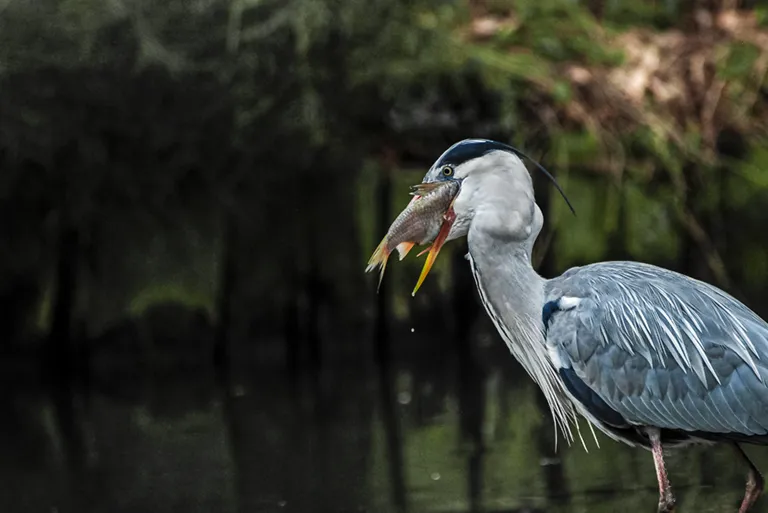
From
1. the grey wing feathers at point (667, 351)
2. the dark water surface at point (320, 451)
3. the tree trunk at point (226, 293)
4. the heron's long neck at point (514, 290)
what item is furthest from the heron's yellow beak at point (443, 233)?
the tree trunk at point (226, 293)

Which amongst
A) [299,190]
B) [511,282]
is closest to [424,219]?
[511,282]

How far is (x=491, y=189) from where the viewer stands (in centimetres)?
556

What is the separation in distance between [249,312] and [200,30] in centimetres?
203

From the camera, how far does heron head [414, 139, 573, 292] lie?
554cm

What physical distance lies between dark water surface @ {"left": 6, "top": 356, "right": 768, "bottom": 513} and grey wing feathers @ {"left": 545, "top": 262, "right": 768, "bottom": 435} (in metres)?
0.68

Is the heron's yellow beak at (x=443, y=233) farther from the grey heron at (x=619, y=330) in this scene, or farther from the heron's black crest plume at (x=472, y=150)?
the heron's black crest plume at (x=472, y=150)

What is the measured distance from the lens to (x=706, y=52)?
11.1 meters

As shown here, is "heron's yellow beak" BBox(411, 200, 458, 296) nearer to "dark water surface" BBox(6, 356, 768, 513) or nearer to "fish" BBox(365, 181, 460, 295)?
"fish" BBox(365, 181, 460, 295)

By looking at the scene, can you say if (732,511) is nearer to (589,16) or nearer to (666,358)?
(666,358)

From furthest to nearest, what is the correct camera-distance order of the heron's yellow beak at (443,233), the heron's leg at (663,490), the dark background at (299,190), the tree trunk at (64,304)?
the tree trunk at (64,304) < the dark background at (299,190) < the heron's yellow beak at (443,233) < the heron's leg at (663,490)

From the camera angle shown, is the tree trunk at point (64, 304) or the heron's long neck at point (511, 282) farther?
the tree trunk at point (64, 304)

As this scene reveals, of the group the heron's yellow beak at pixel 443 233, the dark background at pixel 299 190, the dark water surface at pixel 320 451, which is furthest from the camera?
the dark background at pixel 299 190

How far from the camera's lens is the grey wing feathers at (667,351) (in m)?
5.33

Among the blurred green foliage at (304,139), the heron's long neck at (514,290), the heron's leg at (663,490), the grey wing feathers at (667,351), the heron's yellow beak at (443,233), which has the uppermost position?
the blurred green foliage at (304,139)
